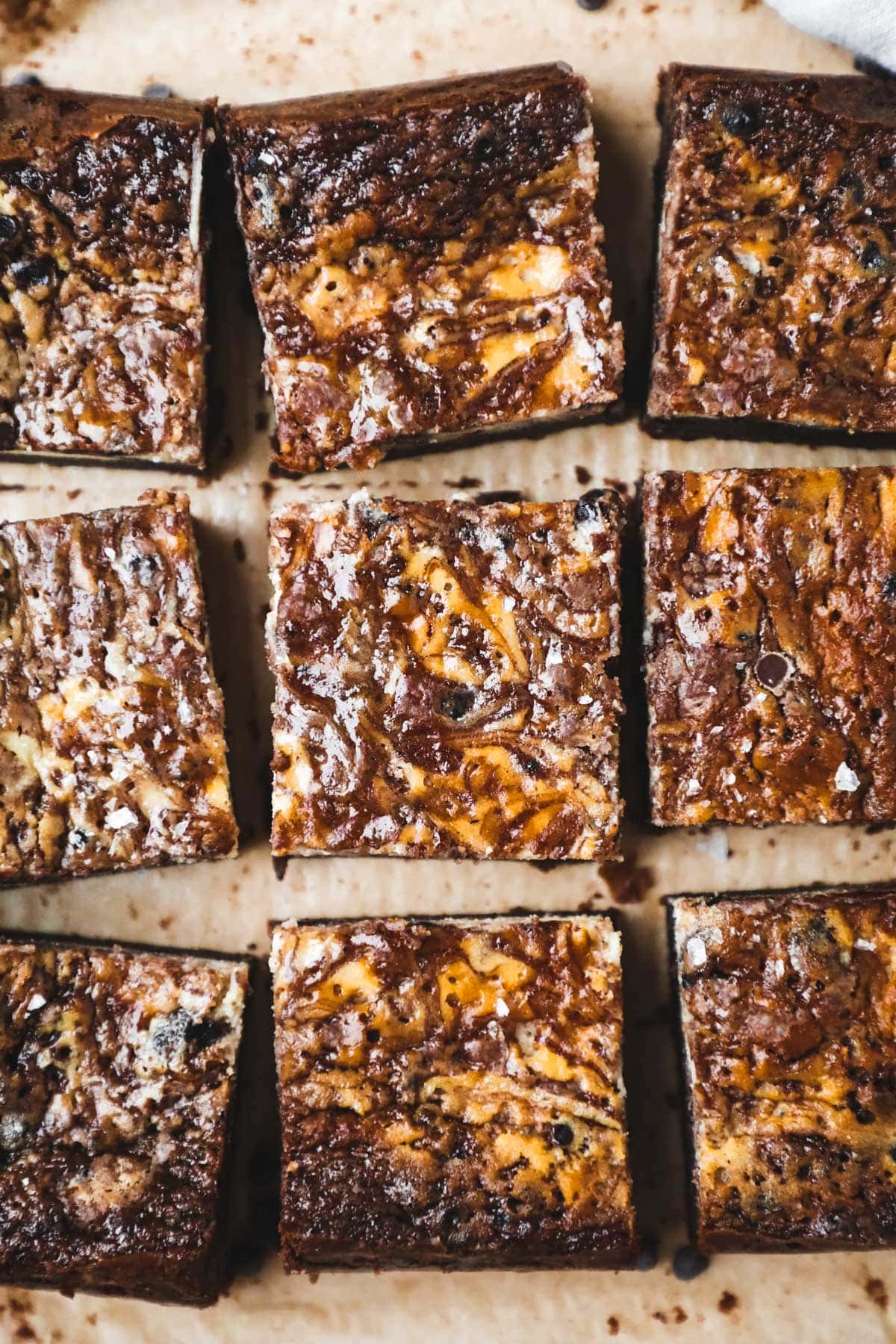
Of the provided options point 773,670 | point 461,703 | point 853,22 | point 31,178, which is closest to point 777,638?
point 773,670

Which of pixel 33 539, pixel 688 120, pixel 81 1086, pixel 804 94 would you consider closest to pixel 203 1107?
pixel 81 1086

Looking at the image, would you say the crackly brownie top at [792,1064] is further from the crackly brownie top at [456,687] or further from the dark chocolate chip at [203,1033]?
the dark chocolate chip at [203,1033]

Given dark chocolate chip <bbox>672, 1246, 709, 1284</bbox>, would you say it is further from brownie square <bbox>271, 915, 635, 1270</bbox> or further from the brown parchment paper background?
brownie square <bbox>271, 915, 635, 1270</bbox>

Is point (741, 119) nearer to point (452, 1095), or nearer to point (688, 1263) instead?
point (452, 1095)

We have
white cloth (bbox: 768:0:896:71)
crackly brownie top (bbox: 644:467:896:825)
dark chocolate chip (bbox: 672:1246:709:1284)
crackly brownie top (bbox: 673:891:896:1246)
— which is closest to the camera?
crackly brownie top (bbox: 673:891:896:1246)

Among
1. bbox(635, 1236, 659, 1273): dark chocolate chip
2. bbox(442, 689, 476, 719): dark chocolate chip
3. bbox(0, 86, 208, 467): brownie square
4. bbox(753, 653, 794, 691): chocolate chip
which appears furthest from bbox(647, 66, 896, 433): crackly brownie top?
bbox(635, 1236, 659, 1273): dark chocolate chip

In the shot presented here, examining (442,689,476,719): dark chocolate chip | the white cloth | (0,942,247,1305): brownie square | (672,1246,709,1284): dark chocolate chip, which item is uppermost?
the white cloth

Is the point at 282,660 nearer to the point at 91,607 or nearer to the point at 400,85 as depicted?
the point at 91,607

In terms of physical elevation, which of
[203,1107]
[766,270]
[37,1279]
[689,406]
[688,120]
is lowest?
[37,1279]
